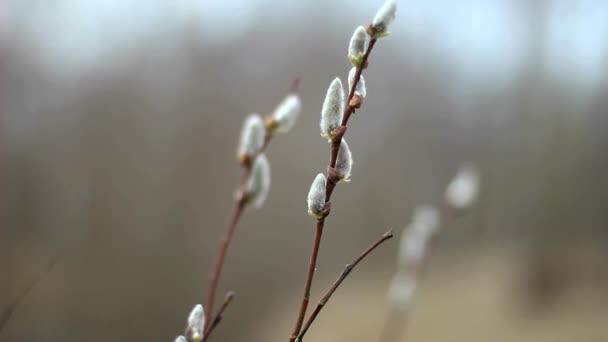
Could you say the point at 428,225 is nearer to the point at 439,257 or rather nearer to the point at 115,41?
the point at 115,41

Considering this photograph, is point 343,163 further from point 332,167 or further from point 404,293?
point 404,293

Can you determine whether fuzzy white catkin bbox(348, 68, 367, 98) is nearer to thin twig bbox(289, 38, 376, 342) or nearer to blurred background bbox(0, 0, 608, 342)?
thin twig bbox(289, 38, 376, 342)

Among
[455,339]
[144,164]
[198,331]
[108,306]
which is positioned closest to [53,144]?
[144,164]

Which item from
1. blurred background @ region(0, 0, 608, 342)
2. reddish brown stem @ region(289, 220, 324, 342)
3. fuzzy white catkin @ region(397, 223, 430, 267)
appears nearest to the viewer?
reddish brown stem @ region(289, 220, 324, 342)

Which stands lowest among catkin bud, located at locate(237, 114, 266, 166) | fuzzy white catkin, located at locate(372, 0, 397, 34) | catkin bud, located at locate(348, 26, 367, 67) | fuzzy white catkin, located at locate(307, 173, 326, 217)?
fuzzy white catkin, located at locate(307, 173, 326, 217)

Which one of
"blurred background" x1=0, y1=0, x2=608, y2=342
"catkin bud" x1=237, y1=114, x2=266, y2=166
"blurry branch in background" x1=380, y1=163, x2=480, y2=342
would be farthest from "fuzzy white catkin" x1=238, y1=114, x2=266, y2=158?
"blurred background" x1=0, y1=0, x2=608, y2=342

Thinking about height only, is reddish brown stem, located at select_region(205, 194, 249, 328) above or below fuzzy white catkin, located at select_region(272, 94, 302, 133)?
below
